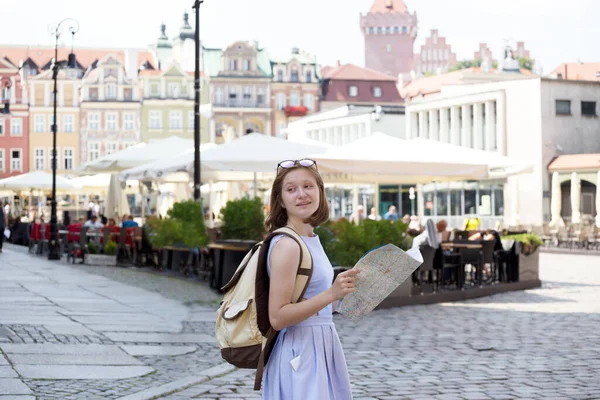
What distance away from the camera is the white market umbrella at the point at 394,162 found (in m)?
20.2

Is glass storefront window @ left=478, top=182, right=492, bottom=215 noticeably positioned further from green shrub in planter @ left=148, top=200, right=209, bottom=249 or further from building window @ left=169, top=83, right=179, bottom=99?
green shrub in planter @ left=148, top=200, right=209, bottom=249

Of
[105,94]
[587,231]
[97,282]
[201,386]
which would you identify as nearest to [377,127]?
[105,94]

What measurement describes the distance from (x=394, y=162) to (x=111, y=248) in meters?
7.99

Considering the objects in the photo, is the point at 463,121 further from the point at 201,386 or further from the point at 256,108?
the point at 201,386

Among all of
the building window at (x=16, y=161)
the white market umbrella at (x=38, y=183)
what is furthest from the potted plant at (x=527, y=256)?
the building window at (x=16, y=161)

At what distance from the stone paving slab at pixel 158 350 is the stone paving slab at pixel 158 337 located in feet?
1.50

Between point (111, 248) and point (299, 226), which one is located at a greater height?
point (299, 226)

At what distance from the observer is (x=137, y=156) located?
30.3 m

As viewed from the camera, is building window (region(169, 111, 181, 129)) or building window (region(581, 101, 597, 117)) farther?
building window (region(169, 111, 181, 129))

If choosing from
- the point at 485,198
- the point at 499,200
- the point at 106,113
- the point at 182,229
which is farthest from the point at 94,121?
the point at 182,229

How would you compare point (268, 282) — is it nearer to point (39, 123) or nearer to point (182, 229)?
point (182, 229)

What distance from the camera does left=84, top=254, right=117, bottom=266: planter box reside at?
82.9 feet

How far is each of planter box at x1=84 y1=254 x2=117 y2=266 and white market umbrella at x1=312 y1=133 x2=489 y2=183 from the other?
579 centimetres

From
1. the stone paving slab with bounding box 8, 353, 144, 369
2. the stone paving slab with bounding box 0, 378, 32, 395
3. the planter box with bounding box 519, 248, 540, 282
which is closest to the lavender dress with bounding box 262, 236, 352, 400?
the stone paving slab with bounding box 0, 378, 32, 395
